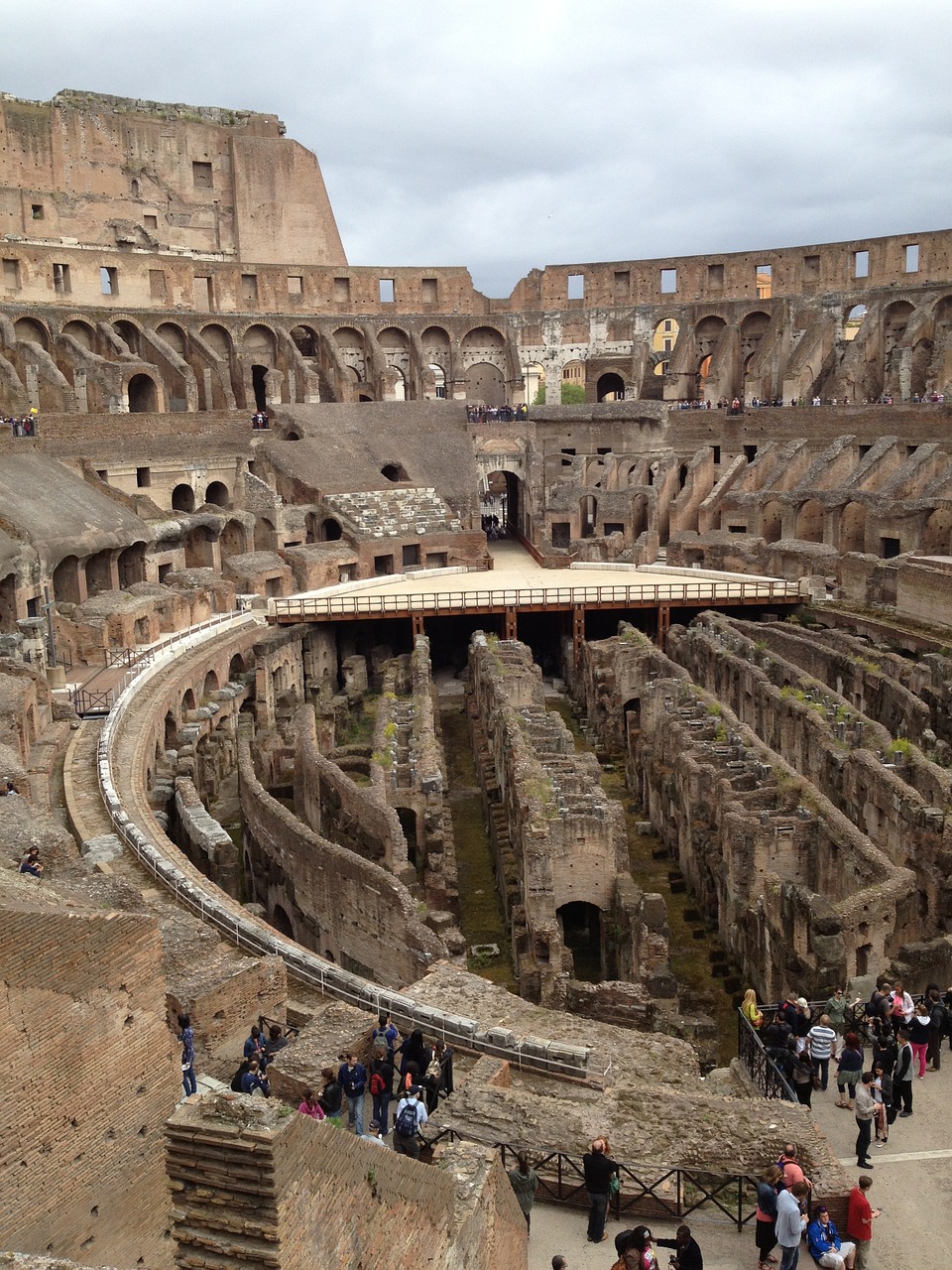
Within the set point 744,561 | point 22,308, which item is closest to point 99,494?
point 22,308

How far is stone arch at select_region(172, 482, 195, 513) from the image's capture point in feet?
135

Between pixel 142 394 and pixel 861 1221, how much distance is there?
42.6 m

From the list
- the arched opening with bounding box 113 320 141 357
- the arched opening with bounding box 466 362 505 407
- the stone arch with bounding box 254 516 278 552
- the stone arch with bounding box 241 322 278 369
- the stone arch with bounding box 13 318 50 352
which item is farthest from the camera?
the arched opening with bounding box 466 362 505 407

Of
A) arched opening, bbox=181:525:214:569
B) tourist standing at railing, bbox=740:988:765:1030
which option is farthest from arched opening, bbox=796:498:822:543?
tourist standing at railing, bbox=740:988:765:1030

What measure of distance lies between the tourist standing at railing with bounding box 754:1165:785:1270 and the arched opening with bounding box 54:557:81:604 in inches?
1061

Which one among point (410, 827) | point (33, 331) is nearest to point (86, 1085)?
point (410, 827)

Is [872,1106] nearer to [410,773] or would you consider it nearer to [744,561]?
[410,773]

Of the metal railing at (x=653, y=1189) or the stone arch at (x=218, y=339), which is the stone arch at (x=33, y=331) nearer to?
the stone arch at (x=218, y=339)

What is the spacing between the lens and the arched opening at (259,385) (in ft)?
168

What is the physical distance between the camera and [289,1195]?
6137mm

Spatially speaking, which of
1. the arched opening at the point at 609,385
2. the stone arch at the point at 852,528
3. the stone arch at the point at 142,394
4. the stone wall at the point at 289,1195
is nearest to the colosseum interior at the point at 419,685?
the stone wall at the point at 289,1195

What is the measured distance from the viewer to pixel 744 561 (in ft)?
128

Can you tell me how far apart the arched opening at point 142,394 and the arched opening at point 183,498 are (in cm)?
517

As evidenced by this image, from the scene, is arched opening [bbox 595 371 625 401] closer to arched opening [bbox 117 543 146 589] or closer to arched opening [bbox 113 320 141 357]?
arched opening [bbox 113 320 141 357]
